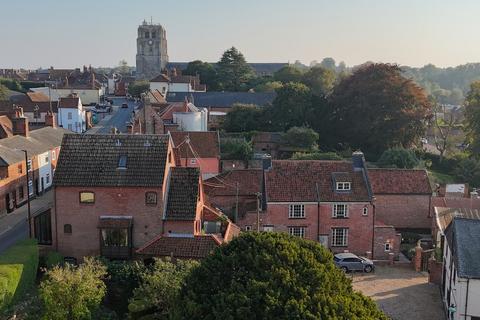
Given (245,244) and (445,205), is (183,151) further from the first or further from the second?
(245,244)

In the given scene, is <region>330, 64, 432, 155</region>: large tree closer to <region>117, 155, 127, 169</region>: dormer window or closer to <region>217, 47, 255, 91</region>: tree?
<region>117, 155, 127, 169</region>: dormer window

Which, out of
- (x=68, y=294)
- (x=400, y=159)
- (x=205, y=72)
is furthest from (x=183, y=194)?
(x=205, y=72)

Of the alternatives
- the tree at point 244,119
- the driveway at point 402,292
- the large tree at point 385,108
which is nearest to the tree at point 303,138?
the large tree at point 385,108

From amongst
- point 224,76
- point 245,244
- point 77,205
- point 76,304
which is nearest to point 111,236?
point 77,205

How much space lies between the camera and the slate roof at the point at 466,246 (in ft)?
99.9

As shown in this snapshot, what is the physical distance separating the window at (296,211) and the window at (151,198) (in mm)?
13023

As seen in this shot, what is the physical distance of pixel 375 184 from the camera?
163 ft

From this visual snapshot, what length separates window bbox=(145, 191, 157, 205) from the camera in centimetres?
3475

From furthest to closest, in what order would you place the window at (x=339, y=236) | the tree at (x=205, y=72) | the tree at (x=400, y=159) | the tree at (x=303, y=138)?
the tree at (x=205, y=72) < the tree at (x=303, y=138) < the tree at (x=400, y=159) < the window at (x=339, y=236)

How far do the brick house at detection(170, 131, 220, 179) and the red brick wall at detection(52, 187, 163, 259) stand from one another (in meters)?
22.6

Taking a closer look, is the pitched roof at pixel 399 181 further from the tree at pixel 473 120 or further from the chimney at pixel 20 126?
the chimney at pixel 20 126

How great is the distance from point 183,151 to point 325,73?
6616cm

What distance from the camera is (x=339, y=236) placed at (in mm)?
43750

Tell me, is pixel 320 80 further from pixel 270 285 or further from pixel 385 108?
pixel 270 285
